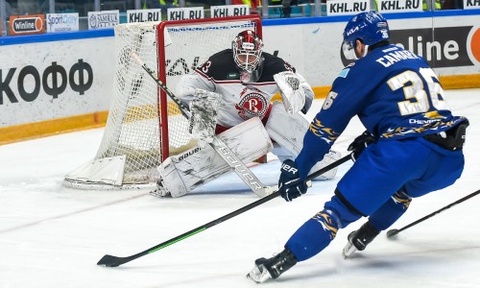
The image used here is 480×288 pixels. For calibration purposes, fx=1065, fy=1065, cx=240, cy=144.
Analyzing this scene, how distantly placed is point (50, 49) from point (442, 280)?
4.84 m

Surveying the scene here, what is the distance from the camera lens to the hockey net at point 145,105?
6000 millimetres

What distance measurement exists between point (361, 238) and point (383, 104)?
629mm

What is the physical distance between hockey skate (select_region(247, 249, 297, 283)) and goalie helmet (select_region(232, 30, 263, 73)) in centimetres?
204

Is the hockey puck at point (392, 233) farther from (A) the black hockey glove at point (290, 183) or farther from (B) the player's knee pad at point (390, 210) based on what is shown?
(A) the black hockey glove at point (290, 183)

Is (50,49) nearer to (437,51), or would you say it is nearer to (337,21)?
(337,21)

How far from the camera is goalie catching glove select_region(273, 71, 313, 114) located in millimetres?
5453

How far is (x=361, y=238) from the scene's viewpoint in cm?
403

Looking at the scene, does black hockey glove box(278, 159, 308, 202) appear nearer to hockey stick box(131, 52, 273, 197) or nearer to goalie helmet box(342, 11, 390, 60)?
goalie helmet box(342, 11, 390, 60)

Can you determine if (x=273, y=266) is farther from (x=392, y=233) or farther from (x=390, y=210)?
(x=392, y=233)

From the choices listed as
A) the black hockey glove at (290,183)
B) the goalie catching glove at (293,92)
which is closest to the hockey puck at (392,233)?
the black hockey glove at (290,183)

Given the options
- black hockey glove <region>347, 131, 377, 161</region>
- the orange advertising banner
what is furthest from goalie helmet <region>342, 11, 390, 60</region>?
the orange advertising banner

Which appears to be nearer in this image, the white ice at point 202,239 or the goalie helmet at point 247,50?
the white ice at point 202,239

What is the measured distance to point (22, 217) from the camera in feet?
17.1

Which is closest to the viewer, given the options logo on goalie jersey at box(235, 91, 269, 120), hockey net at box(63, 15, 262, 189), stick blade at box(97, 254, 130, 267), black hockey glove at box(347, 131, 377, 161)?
black hockey glove at box(347, 131, 377, 161)
